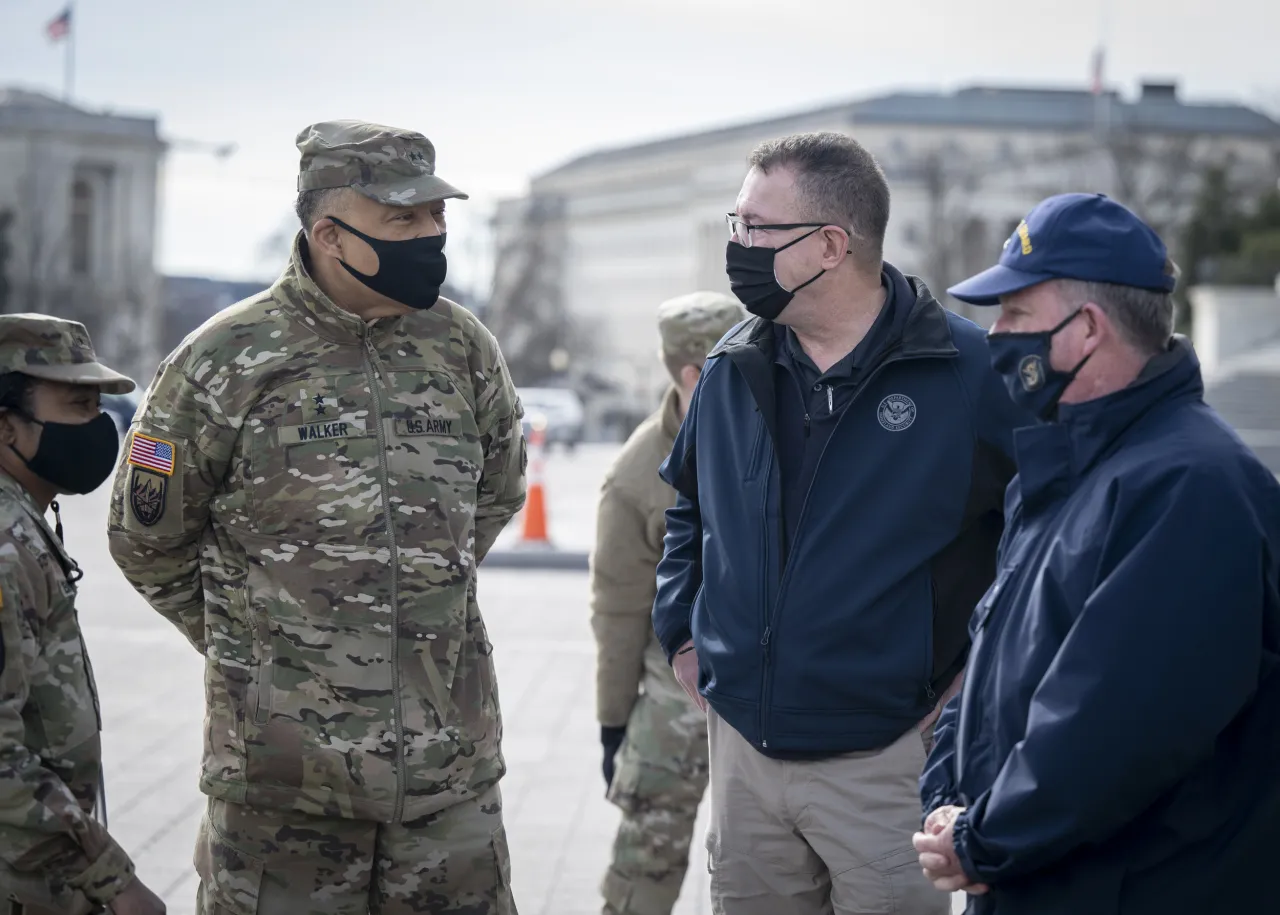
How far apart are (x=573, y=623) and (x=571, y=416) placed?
33.6 m

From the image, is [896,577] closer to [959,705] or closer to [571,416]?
[959,705]

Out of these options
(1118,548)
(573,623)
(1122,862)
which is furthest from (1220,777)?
(573,623)

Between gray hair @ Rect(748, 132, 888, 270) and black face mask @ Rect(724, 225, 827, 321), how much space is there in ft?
0.22

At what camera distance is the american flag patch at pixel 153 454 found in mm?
3836

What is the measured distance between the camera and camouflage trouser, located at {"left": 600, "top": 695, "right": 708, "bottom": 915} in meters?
5.01

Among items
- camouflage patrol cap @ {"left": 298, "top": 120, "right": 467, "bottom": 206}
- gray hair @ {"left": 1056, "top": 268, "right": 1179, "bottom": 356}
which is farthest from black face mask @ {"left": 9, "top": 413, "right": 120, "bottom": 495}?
gray hair @ {"left": 1056, "top": 268, "right": 1179, "bottom": 356}

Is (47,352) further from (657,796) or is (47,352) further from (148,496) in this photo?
(657,796)

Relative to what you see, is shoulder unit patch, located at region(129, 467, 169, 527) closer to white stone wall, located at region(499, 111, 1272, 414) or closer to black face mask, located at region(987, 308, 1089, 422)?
black face mask, located at region(987, 308, 1089, 422)

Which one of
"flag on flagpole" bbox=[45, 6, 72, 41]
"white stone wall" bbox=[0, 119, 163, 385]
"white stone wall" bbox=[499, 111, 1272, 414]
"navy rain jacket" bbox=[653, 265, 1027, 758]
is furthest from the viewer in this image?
"white stone wall" bbox=[499, 111, 1272, 414]

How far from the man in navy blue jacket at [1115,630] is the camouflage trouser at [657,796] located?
1989mm

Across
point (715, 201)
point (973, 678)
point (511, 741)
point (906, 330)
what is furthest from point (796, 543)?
point (715, 201)

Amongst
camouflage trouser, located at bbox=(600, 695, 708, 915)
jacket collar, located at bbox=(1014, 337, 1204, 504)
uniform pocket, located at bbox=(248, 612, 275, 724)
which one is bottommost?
camouflage trouser, located at bbox=(600, 695, 708, 915)

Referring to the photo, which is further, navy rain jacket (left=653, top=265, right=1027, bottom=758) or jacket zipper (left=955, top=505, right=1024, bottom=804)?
navy rain jacket (left=653, top=265, right=1027, bottom=758)

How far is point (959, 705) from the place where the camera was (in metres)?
3.18
